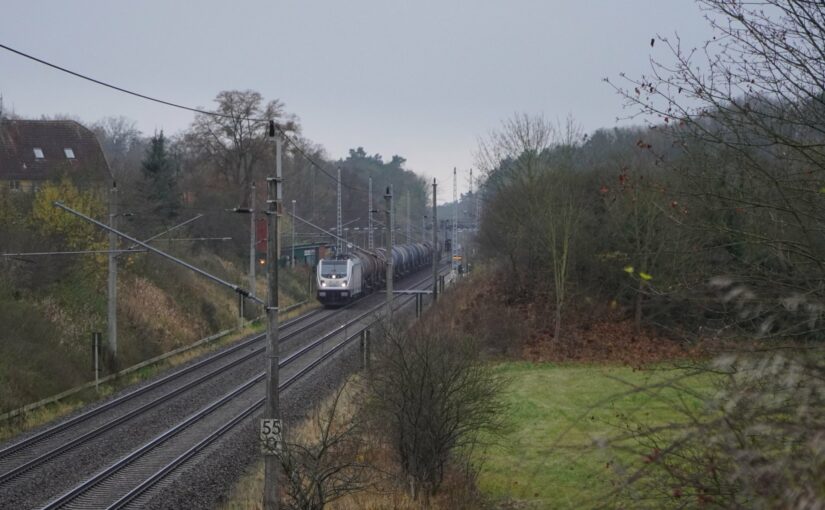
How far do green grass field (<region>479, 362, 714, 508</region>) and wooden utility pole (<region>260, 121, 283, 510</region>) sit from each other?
3.92m

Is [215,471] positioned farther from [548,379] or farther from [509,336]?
[509,336]

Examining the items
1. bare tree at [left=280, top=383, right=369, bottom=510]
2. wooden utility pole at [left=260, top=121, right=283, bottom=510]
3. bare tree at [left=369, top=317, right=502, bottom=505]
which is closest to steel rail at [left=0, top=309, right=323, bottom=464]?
wooden utility pole at [left=260, top=121, right=283, bottom=510]

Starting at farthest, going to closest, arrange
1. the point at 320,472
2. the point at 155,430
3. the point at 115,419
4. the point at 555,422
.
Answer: the point at 115,419, the point at 555,422, the point at 155,430, the point at 320,472

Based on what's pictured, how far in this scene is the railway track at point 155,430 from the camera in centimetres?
1518

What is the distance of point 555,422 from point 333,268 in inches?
1007

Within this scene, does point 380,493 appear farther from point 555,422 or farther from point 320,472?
point 555,422

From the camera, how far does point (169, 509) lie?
13805 millimetres

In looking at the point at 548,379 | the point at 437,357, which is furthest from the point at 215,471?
the point at 548,379

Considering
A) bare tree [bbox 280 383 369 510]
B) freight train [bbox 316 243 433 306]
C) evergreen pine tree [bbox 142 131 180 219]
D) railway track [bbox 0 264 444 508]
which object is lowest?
railway track [bbox 0 264 444 508]

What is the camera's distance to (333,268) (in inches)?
1735

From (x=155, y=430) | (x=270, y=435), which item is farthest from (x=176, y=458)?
(x=270, y=435)

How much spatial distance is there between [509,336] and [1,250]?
58.4 feet

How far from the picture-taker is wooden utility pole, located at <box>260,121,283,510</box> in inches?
503

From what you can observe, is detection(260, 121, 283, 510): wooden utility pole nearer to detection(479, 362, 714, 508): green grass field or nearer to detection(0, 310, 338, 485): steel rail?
detection(479, 362, 714, 508): green grass field
